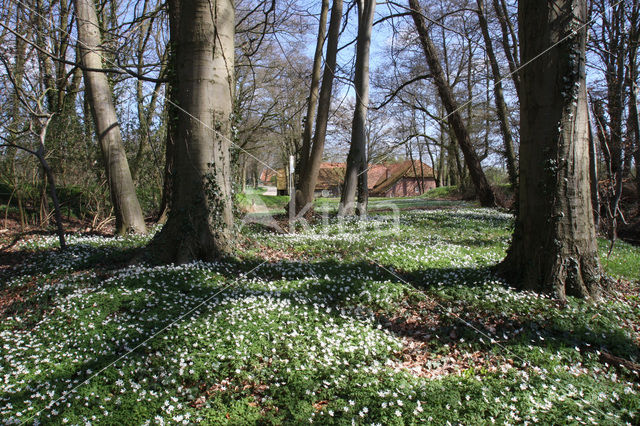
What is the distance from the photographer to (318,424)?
2910 mm

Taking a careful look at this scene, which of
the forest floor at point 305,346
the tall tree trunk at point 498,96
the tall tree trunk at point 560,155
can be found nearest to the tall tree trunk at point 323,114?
the forest floor at point 305,346

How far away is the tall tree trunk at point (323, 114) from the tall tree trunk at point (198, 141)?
5.92m

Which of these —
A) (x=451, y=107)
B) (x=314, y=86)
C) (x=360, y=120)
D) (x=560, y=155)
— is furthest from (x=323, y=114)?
(x=560, y=155)

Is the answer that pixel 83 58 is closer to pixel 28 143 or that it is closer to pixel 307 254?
pixel 28 143

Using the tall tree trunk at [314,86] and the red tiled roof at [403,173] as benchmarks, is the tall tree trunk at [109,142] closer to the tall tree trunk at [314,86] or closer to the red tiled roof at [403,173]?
the tall tree trunk at [314,86]

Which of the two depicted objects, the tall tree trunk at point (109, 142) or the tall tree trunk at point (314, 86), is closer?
the tall tree trunk at point (109, 142)

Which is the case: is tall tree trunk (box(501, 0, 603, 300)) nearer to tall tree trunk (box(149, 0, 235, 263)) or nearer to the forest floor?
the forest floor

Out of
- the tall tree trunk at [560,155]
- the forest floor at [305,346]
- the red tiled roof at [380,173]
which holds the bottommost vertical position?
the forest floor at [305,346]

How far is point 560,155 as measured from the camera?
5.16 metres

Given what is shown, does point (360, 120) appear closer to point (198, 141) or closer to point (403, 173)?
point (198, 141)

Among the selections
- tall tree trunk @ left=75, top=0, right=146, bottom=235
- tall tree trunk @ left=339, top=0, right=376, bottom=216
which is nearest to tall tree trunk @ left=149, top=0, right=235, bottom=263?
tall tree trunk @ left=75, top=0, right=146, bottom=235

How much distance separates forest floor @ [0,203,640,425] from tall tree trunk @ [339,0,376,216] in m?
6.11

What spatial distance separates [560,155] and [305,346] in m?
4.31

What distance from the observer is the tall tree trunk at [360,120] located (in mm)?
12148
